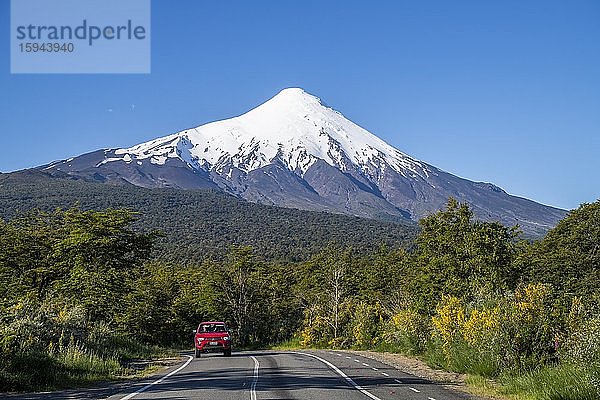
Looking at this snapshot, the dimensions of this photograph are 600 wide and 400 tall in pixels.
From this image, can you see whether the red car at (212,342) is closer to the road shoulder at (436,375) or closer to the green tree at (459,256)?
the road shoulder at (436,375)

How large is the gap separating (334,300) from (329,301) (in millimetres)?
1252

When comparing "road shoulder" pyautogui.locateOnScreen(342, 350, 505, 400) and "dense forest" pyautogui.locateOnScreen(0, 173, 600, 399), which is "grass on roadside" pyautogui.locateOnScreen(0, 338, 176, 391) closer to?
"dense forest" pyautogui.locateOnScreen(0, 173, 600, 399)

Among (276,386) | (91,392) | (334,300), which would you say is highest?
(91,392)

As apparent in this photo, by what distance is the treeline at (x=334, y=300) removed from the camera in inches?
655

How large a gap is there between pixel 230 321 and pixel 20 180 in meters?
126

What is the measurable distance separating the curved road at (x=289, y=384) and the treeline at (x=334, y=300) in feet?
6.60

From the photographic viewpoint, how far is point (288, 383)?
16828 millimetres

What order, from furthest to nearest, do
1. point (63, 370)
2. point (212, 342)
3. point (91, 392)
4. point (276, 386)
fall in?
point (212, 342) → point (63, 370) → point (276, 386) → point (91, 392)

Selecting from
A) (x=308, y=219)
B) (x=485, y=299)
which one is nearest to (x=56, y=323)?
(x=485, y=299)

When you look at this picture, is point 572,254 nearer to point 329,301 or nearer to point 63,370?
point 329,301

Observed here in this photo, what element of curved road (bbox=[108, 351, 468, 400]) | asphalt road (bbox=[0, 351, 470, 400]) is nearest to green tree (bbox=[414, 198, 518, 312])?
curved road (bbox=[108, 351, 468, 400])

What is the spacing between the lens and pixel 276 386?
1609cm

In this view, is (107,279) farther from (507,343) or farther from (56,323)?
(507,343)

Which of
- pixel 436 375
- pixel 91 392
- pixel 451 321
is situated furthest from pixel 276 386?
pixel 451 321
